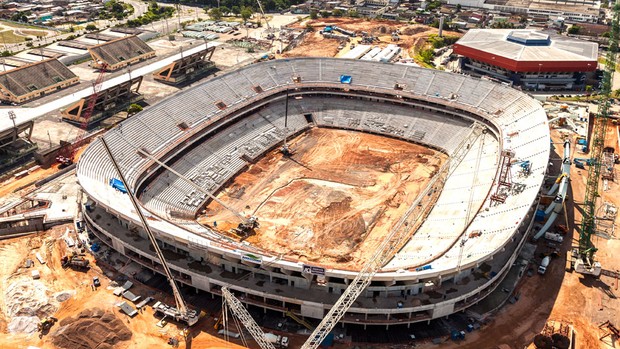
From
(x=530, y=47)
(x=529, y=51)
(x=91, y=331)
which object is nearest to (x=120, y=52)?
(x=91, y=331)

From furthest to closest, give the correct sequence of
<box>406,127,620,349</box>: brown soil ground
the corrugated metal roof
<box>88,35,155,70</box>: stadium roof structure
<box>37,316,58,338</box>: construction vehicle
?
<box>88,35,155,70</box>: stadium roof structure
the corrugated metal roof
<box>406,127,620,349</box>: brown soil ground
<box>37,316,58,338</box>: construction vehicle

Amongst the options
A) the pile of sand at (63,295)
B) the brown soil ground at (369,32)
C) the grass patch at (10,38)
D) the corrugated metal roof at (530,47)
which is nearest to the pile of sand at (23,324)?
the pile of sand at (63,295)

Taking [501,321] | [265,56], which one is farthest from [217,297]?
[265,56]

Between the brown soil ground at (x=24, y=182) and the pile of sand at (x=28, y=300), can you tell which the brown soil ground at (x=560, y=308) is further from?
the brown soil ground at (x=24, y=182)

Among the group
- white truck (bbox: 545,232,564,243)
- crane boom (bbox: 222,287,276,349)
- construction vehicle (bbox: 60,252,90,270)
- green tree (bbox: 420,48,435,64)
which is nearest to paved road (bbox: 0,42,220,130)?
construction vehicle (bbox: 60,252,90,270)

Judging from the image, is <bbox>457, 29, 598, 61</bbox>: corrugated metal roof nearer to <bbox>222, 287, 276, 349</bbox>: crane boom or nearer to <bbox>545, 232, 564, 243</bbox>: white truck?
<bbox>545, 232, 564, 243</bbox>: white truck

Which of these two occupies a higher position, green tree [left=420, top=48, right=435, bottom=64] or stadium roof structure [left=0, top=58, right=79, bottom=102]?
stadium roof structure [left=0, top=58, right=79, bottom=102]
